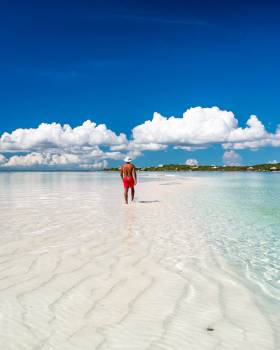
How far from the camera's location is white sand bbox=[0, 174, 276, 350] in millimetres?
3691

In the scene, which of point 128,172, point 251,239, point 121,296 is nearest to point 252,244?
point 251,239

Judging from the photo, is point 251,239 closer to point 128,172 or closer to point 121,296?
point 121,296

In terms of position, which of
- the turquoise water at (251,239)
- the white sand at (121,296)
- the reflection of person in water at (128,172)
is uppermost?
the reflection of person in water at (128,172)

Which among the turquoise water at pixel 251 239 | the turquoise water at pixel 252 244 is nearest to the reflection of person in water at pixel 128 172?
the turquoise water at pixel 252 244

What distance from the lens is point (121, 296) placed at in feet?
16.1

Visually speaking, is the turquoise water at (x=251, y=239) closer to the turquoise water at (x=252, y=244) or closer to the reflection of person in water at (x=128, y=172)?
the turquoise water at (x=252, y=244)

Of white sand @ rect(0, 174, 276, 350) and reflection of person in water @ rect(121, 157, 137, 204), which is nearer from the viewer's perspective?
white sand @ rect(0, 174, 276, 350)

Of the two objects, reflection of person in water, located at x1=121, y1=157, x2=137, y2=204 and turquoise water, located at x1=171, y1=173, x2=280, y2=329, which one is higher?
reflection of person in water, located at x1=121, y1=157, x2=137, y2=204

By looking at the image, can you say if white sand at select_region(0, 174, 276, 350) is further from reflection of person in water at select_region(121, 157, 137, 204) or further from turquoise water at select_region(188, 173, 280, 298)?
reflection of person in water at select_region(121, 157, 137, 204)

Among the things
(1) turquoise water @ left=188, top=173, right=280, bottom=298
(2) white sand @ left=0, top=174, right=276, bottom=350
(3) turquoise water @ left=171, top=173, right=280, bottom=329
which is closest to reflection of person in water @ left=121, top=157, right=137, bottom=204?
(3) turquoise water @ left=171, top=173, right=280, bottom=329

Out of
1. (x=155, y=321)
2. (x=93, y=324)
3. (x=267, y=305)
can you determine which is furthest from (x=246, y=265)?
(x=93, y=324)

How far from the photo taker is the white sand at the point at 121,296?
369 cm

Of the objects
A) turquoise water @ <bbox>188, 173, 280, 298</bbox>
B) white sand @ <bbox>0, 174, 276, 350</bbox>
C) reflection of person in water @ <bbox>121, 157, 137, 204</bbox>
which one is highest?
reflection of person in water @ <bbox>121, 157, 137, 204</bbox>

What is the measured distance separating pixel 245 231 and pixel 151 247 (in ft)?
11.7
